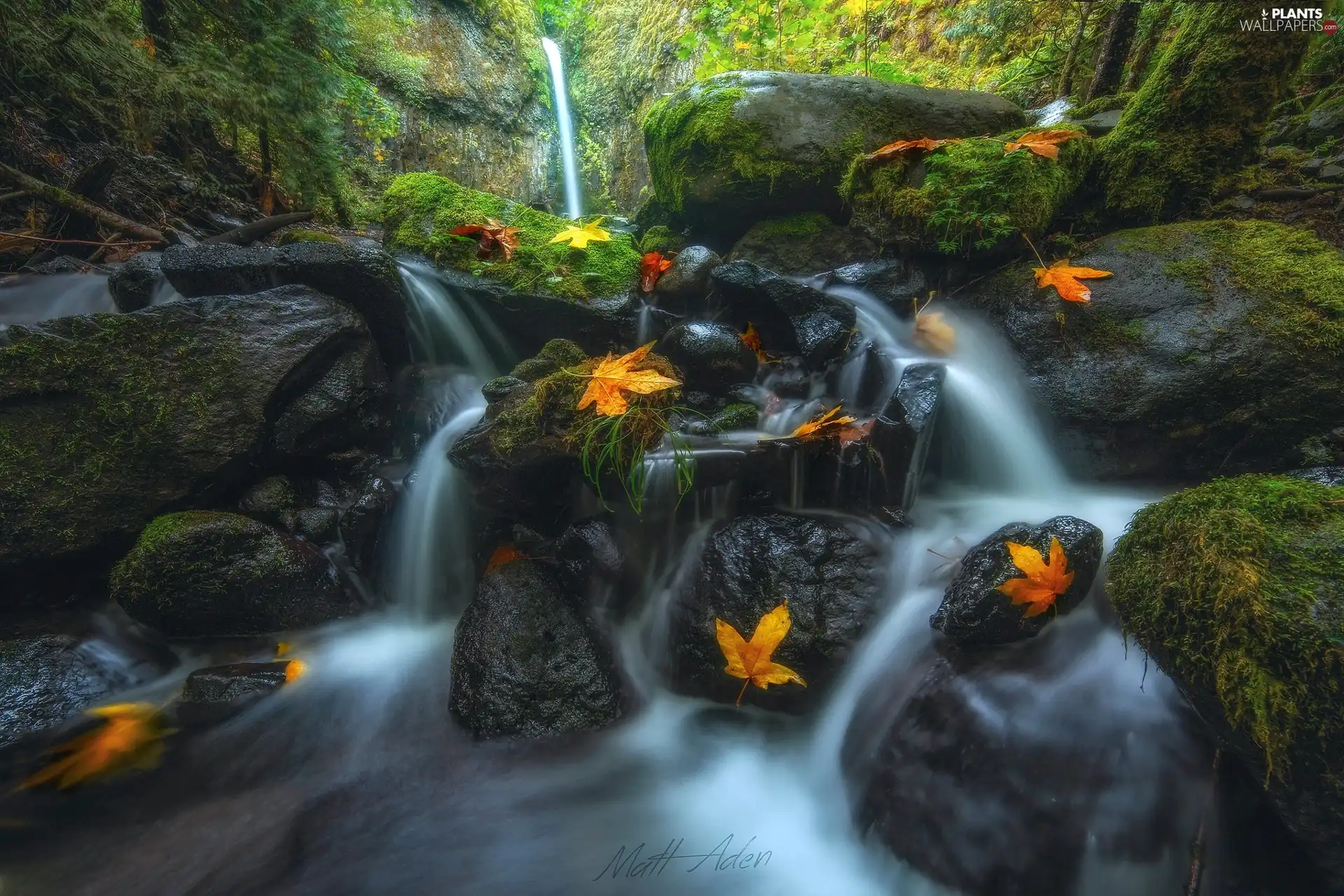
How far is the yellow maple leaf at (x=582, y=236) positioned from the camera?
14.8 ft

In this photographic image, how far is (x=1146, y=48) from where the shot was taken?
4.69 meters

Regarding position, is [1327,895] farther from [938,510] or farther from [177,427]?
[177,427]

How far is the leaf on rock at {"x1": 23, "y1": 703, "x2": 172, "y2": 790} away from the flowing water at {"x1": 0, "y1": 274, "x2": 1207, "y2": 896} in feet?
0.50

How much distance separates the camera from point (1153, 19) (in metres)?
4.50

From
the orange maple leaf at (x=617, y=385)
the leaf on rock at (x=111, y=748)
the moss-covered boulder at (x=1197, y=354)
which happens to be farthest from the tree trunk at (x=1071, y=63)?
the leaf on rock at (x=111, y=748)

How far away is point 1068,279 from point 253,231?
22.7 feet

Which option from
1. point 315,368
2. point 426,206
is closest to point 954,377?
point 315,368

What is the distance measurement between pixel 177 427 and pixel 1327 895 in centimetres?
503

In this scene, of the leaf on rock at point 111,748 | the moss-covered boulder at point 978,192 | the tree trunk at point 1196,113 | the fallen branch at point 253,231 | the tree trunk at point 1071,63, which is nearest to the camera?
the leaf on rock at point 111,748

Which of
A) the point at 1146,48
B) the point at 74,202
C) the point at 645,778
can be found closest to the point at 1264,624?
the point at 645,778

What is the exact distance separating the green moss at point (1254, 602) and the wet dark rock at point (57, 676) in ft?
14.9

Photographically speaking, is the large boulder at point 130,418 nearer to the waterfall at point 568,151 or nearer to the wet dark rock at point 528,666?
the wet dark rock at point 528,666

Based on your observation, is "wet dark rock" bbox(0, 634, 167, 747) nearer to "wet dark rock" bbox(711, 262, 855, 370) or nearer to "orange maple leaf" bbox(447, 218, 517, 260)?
"orange maple leaf" bbox(447, 218, 517, 260)
